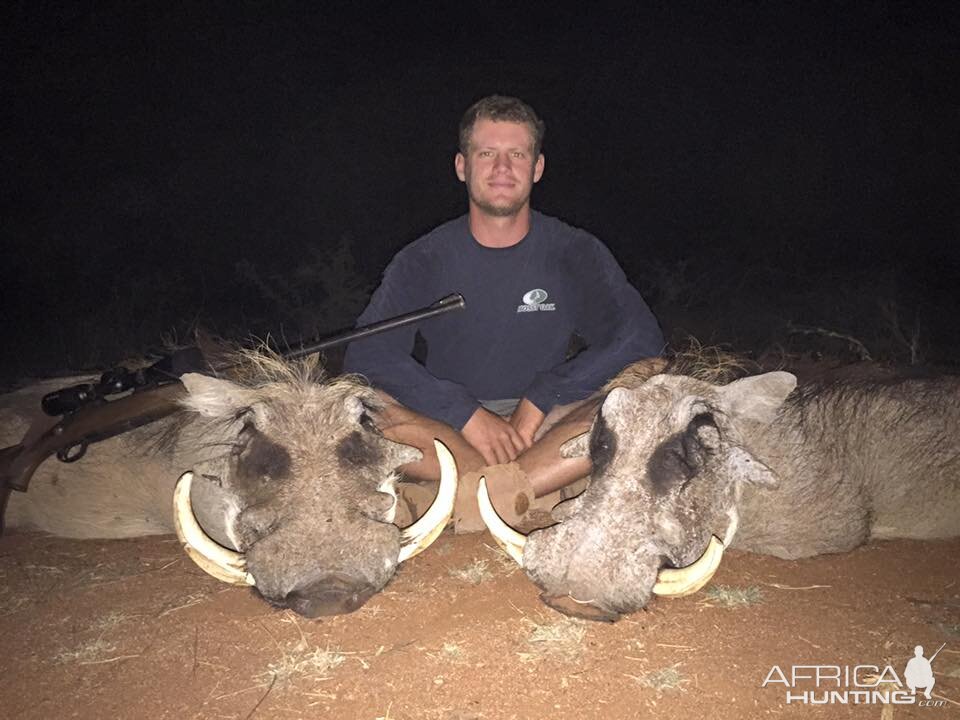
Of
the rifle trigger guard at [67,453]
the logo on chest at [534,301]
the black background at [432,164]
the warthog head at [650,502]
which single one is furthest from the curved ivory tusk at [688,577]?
the black background at [432,164]

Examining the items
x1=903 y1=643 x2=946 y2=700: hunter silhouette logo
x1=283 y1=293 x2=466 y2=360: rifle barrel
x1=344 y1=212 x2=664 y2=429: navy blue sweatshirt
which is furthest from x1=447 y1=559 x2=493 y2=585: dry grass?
x1=903 y1=643 x2=946 y2=700: hunter silhouette logo

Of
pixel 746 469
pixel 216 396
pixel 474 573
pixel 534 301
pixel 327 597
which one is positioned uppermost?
pixel 534 301

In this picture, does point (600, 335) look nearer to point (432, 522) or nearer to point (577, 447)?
point (577, 447)

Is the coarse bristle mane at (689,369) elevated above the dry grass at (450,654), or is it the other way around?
the coarse bristle mane at (689,369)

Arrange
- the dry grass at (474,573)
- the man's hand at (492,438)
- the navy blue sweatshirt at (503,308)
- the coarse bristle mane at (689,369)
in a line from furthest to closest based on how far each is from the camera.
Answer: the navy blue sweatshirt at (503,308) < the man's hand at (492,438) < the coarse bristle mane at (689,369) < the dry grass at (474,573)

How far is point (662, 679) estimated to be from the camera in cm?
175

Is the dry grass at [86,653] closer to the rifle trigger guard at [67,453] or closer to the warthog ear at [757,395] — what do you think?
the rifle trigger guard at [67,453]

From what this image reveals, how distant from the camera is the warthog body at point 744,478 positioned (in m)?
1.85

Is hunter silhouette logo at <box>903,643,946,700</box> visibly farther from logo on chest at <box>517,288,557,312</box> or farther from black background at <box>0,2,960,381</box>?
black background at <box>0,2,960,381</box>

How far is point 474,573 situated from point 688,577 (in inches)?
35.2

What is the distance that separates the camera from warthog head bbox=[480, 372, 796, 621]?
1.81m

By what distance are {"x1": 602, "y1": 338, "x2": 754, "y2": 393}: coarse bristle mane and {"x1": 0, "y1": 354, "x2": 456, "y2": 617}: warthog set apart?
825mm

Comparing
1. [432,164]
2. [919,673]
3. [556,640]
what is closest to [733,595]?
[919,673]

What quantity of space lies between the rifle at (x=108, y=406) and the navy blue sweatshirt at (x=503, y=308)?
0.28m
